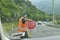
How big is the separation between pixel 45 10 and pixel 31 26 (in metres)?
126

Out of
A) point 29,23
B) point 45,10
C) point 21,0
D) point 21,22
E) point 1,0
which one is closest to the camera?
point 29,23

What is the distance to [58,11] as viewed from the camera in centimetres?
13750

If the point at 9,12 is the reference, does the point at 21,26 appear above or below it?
below

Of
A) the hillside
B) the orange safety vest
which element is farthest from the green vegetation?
the orange safety vest

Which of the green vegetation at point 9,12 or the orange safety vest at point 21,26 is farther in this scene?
the green vegetation at point 9,12

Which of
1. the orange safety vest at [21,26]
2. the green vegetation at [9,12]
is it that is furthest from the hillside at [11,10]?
the orange safety vest at [21,26]

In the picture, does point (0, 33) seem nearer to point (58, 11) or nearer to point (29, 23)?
point (29, 23)

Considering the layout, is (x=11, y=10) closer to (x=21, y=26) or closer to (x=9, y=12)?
(x=9, y=12)

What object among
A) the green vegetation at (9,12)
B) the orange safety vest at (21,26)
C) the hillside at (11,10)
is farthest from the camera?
the hillside at (11,10)

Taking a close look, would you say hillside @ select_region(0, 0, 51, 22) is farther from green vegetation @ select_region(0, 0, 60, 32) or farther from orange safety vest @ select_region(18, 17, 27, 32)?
orange safety vest @ select_region(18, 17, 27, 32)

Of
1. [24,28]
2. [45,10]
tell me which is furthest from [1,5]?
[45,10]

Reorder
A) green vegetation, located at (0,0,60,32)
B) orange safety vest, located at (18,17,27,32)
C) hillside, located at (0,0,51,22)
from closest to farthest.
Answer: orange safety vest, located at (18,17,27,32)
green vegetation, located at (0,0,60,32)
hillside, located at (0,0,51,22)

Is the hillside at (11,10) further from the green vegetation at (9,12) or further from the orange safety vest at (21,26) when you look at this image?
the orange safety vest at (21,26)

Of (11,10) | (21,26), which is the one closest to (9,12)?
(11,10)
